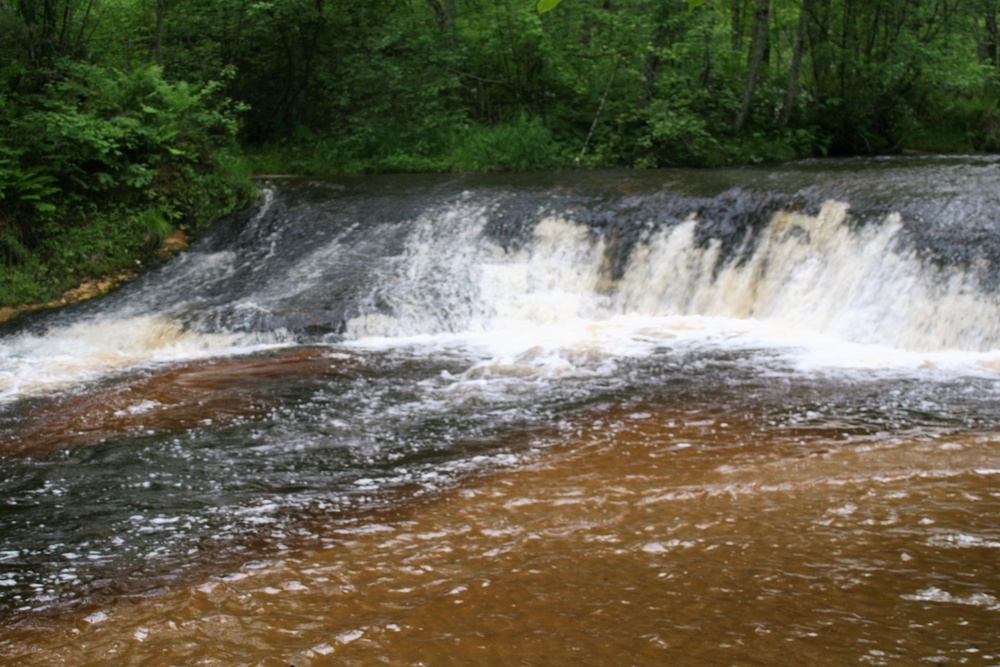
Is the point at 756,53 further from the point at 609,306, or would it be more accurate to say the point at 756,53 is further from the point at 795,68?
the point at 609,306

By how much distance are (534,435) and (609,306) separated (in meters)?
5.23

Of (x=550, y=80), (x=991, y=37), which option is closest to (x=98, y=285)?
(x=550, y=80)

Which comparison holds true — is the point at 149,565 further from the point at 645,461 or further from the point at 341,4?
the point at 341,4

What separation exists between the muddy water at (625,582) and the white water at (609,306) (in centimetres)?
339

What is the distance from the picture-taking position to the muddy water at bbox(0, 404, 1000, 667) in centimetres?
352

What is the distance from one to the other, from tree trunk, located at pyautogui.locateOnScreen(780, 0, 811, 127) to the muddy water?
1439 centimetres

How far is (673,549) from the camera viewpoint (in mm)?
4414

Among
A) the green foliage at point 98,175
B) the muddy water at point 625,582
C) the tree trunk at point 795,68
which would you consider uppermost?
the tree trunk at point 795,68

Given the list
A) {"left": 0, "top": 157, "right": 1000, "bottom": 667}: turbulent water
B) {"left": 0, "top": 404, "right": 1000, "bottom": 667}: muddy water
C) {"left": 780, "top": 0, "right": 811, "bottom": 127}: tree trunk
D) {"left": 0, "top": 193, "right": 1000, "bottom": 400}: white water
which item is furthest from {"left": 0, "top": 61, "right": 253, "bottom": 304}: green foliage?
{"left": 780, "top": 0, "right": 811, "bottom": 127}: tree trunk

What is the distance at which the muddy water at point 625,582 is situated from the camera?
3.52 meters

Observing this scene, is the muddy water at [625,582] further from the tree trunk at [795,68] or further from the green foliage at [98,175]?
the tree trunk at [795,68]

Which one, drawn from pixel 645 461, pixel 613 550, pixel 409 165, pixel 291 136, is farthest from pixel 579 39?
pixel 613 550

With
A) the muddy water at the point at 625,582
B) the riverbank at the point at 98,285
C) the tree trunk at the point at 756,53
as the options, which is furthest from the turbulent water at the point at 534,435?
the tree trunk at the point at 756,53

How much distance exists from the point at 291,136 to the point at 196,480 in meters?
14.9
